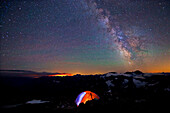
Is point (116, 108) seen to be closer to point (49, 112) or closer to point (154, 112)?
point (154, 112)

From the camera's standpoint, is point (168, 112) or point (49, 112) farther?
point (49, 112)

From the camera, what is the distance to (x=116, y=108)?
616 centimetres

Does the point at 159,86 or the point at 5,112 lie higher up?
the point at 159,86

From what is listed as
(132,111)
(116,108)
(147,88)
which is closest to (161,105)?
(132,111)

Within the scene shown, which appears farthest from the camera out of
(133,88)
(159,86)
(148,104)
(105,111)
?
(133,88)

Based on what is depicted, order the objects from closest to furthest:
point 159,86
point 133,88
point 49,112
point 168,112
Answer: point 168,112, point 49,112, point 159,86, point 133,88

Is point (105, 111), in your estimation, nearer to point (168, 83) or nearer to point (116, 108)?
point (116, 108)

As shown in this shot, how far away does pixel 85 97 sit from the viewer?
34.0ft

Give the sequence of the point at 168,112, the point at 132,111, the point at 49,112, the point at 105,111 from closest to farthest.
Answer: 1. the point at 168,112
2. the point at 132,111
3. the point at 105,111
4. the point at 49,112

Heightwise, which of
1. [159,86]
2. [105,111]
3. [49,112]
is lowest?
[49,112]

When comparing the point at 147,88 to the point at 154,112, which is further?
the point at 147,88

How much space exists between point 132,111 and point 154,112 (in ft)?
3.49

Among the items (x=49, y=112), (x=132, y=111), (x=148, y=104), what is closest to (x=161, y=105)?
(x=148, y=104)

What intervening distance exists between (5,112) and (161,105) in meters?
9.94
